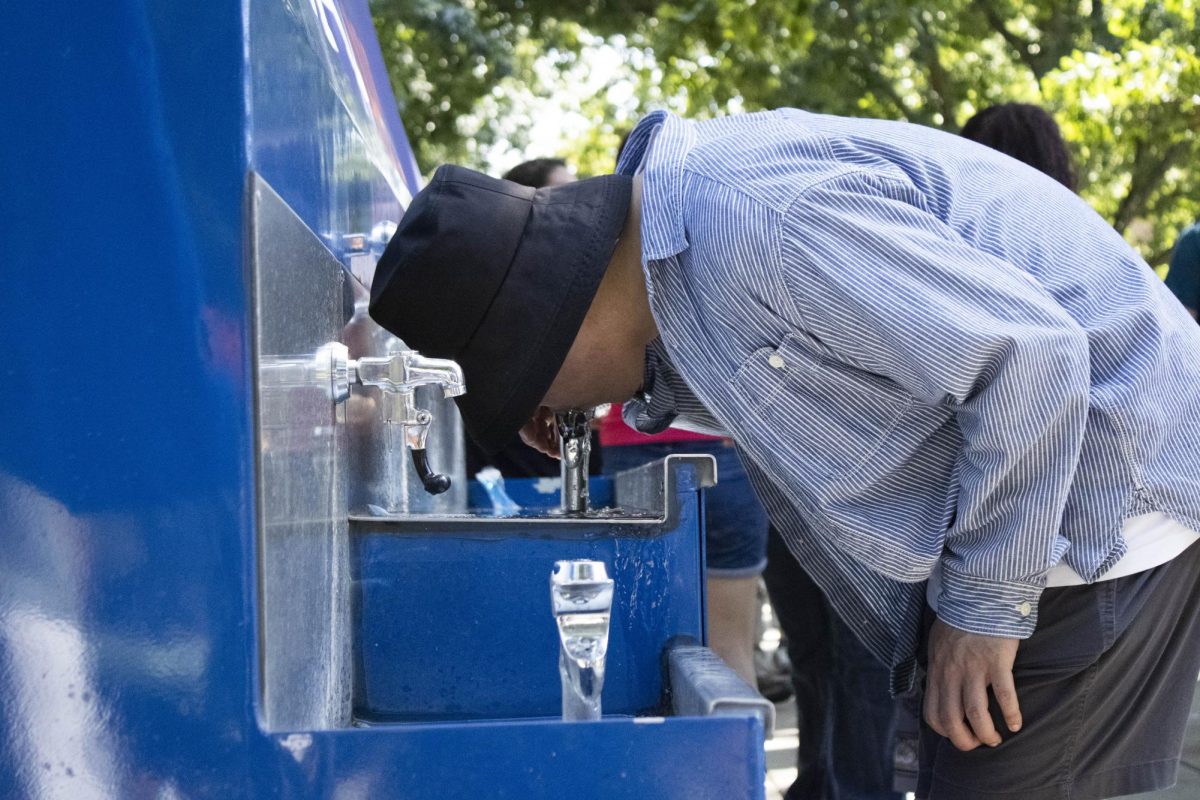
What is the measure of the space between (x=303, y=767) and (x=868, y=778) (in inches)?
80.7

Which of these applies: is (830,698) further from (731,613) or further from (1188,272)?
(1188,272)

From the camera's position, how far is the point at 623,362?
1802mm

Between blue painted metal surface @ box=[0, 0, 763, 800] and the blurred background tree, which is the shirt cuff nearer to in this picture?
blue painted metal surface @ box=[0, 0, 763, 800]

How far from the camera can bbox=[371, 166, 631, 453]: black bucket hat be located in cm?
161

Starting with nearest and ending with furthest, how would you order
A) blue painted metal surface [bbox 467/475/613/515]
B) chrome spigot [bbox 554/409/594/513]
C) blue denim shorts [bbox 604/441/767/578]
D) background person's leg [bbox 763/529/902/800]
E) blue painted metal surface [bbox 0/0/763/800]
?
blue painted metal surface [bbox 0/0/763/800] → chrome spigot [bbox 554/409/594/513] → background person's leg [bbox 763/529/902/800] → blue painted metal surface [bbox 467/475/613/515] → blue denim shorts [bbox 604/441/767/578]

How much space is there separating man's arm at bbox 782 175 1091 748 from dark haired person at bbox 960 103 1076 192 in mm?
1673

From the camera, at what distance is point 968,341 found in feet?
4.46

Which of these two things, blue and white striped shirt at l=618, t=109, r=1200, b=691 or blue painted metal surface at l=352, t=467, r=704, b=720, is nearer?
blue and white striped shirt at l=618, t=109, r=1200, b=691

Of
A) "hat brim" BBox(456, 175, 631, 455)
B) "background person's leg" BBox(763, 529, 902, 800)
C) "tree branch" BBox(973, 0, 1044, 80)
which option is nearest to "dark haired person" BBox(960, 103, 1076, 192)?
"background person's leg" BBox(763, 529, 902, 800)

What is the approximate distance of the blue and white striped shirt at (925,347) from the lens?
4.60 feet

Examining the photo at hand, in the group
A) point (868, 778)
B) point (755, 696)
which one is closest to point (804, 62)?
point (868, 778)

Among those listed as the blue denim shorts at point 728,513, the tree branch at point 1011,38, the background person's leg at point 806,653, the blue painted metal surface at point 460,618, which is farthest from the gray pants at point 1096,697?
the tree branch at point 1011,38

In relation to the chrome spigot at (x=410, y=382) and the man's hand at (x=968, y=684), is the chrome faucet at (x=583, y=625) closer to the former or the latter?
the chrome spigot at (x=410, y=382)

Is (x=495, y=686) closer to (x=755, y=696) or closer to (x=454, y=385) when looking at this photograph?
(x=454, y=385)
